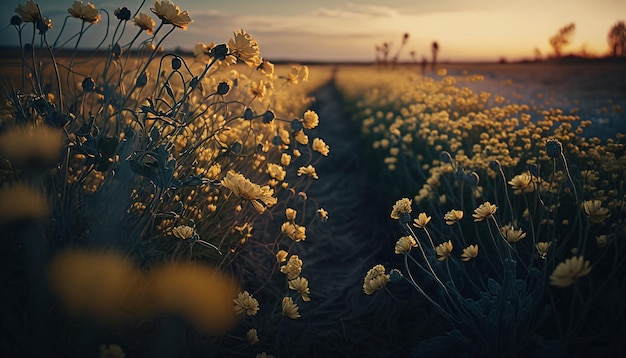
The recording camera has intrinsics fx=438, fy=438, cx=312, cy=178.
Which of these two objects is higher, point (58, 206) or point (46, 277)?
point (58, 206)

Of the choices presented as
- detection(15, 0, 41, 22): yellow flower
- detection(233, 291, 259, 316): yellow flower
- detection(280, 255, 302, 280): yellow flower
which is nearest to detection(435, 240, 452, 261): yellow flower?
detection(280, 255, 302, 280): yellow flower

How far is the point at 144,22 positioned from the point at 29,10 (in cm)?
42

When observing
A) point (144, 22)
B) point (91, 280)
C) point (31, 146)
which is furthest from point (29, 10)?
point (91, 280)

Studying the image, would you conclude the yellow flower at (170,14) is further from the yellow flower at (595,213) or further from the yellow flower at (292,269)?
the yellow flower at (595,213)

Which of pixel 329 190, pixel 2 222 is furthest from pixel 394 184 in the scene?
pixel 2 222

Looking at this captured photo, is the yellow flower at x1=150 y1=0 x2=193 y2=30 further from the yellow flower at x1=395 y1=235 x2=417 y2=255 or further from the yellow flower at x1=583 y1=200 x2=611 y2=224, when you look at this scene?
the yellow flower at x1=583 y1=200 x2=611 y2=224

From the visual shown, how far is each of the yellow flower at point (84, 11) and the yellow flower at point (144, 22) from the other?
6.1 inches

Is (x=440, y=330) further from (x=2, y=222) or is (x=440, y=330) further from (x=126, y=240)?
(x=2, y=222)

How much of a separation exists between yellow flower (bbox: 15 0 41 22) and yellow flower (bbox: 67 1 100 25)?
11 centimetres

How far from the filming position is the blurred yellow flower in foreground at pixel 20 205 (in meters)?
1.27

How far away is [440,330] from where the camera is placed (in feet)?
6.42

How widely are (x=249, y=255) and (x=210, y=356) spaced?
96cm

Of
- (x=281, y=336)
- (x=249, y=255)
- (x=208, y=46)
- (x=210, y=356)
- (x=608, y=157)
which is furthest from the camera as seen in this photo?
(x=249, y=255)

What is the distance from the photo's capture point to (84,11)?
1.77 m
